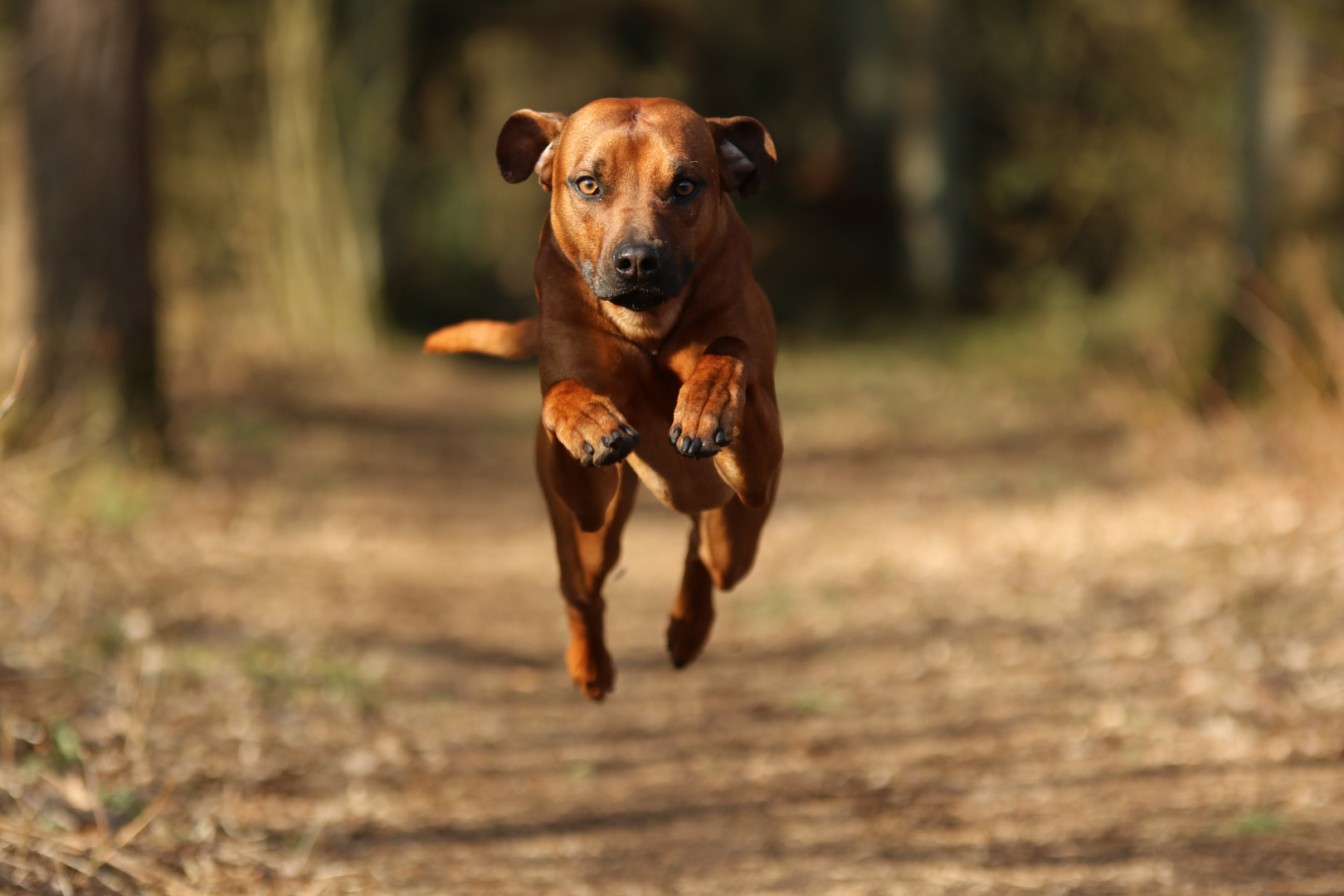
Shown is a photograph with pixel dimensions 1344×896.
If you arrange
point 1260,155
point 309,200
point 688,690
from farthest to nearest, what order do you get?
point 309,200
point 1260,155
point 688,690

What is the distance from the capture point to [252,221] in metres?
17.8

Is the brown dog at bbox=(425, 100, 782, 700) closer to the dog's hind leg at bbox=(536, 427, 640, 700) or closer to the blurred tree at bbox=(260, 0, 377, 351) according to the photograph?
the dog's hind leg at bbox=(536, 427, 640, 700)

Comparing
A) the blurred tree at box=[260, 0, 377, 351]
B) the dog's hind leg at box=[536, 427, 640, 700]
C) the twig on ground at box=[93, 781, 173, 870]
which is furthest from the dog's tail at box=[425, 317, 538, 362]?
the blurred tree at box=[260, 0, 377, 351]

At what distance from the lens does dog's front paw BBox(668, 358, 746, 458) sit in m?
2.15

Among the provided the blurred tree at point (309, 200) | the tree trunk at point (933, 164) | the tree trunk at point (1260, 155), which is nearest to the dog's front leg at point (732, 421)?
the tree trunk at point (1260, 155)

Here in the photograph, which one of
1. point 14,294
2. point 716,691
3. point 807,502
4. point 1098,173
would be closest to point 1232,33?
point 1098,173

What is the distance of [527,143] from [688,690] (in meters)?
5.34

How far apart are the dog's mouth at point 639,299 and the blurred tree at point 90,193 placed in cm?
779

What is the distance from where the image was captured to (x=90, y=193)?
9406mm

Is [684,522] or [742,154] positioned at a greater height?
[742,154]

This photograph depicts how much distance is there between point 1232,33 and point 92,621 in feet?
48.3

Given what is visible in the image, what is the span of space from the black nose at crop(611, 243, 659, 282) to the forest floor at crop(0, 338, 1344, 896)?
297 cm

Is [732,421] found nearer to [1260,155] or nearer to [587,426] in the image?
[587,426]

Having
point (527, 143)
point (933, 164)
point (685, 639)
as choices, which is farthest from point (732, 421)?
point (933, 164)
